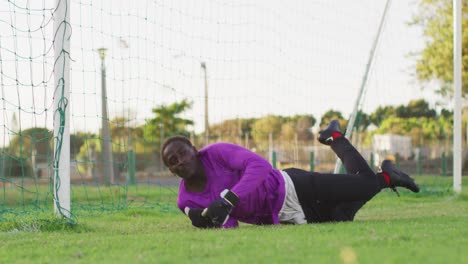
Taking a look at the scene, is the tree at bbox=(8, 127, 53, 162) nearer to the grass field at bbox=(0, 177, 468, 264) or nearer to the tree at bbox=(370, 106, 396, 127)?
the grass field at bbox=(0, 177, 468, 264)

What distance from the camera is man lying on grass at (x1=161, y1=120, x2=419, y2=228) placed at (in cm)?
561

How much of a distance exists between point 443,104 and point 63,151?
459 inches

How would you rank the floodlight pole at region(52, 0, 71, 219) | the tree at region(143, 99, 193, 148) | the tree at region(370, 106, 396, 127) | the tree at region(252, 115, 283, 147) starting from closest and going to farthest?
1. the floodlight pole at region(52, 0, 71, 219)
2. the tree at region(143, 99, 193, 148)
3. the tree at region(252, 115, 283, 147)
4. the tree at region(370, 106, 396, 127)

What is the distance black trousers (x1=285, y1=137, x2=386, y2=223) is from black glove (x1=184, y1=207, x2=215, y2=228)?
2.88ft

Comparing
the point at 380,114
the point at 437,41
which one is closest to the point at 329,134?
the point at 380,114

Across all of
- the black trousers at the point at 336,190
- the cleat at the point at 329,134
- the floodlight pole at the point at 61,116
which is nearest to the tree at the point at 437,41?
the cleat at the point at 329,134

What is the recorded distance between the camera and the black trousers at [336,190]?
6.19 meters

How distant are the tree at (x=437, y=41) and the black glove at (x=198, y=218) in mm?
14730

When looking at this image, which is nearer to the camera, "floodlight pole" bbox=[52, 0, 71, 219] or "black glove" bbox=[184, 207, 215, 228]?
"black glove" bbox=[184, 207, 215, 228]

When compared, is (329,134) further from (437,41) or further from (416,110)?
(437,41)

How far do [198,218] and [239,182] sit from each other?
1.69 feet

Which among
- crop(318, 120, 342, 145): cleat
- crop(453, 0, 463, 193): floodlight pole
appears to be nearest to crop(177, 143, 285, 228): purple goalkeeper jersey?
crop(318, 120, 342, 145): cleat

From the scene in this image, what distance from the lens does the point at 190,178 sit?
585cm

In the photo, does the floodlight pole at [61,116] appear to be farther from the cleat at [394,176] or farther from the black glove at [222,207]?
the cleat at [394,176]
